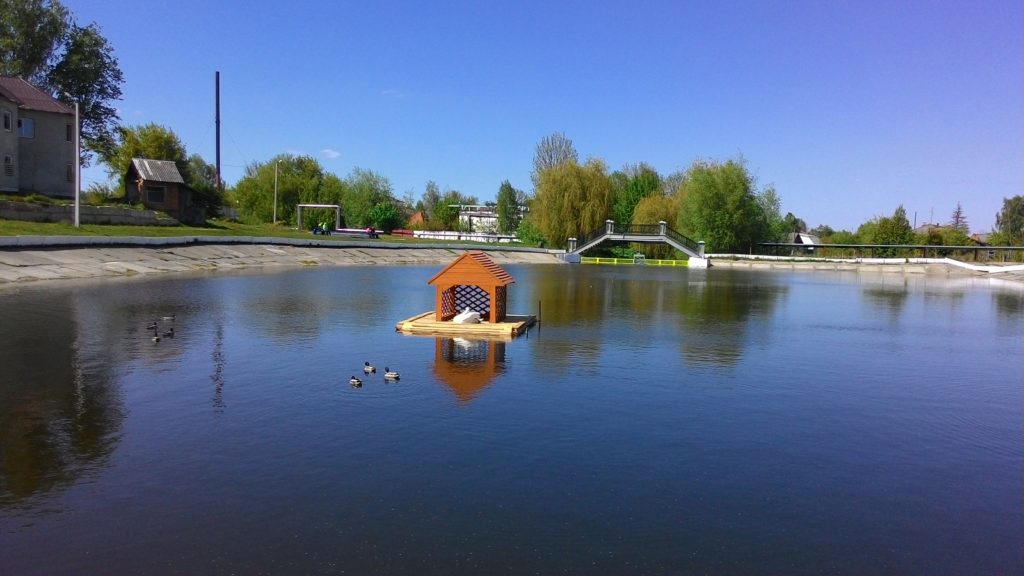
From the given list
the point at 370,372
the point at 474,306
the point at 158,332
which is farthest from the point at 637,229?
the point at 370,372

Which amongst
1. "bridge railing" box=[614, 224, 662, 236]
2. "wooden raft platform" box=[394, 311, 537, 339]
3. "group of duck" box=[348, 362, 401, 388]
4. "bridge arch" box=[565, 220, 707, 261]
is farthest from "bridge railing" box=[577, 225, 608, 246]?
"group of duck" box=[348, 362, 401, 388]

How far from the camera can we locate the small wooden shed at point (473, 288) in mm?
23000

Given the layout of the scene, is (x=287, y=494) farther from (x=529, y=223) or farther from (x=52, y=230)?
(x=529, y=223)

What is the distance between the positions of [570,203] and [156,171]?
4948 centimetres

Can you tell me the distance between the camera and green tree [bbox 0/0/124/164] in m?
68.3

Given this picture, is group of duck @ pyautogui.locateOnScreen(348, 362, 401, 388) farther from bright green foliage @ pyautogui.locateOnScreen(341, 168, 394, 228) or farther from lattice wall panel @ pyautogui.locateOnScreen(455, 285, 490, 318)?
bright green foliage @ pyautogui.locateOnScreen(341, 168, 394, 228)

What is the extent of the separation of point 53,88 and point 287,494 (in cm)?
8240

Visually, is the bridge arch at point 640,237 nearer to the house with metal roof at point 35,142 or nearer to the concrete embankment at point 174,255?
the concrete embankment at point 174,255

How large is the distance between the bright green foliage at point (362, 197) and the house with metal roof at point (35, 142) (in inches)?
2146

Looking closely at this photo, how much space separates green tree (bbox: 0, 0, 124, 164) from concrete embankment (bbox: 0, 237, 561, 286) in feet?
105

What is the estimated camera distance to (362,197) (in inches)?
4707

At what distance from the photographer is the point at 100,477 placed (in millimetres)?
9094

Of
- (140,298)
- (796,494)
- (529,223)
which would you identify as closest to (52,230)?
(140,298)

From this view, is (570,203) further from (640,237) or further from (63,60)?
(63,60)
